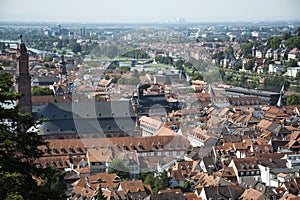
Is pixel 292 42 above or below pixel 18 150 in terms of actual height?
below

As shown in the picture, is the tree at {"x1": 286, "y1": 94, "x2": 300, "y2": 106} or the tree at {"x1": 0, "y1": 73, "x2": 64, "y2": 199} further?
the tree at {"x1": 286, "y1": 94, "x2": 300, "y2": 106}

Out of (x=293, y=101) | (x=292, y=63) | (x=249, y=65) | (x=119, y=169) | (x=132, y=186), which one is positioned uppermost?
(x=132, y=186)

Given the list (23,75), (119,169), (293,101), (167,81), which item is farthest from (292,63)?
(119,169)

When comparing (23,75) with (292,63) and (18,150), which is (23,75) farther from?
(292,63)

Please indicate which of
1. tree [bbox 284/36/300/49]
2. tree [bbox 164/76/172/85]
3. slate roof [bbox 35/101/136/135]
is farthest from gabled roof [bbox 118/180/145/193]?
tree [bbox 284/36/300/49]

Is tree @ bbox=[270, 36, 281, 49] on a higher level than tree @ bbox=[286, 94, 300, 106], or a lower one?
higher

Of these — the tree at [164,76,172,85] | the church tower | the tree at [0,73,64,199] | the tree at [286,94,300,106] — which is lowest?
the tree at [286,94,300,106]

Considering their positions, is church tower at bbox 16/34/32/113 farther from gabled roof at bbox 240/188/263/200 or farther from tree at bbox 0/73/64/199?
tree at bbox 0/73/64/199

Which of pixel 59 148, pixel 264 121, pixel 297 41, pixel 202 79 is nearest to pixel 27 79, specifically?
pixel 59 148

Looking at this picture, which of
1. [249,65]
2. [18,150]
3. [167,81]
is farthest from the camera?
[249,65]
